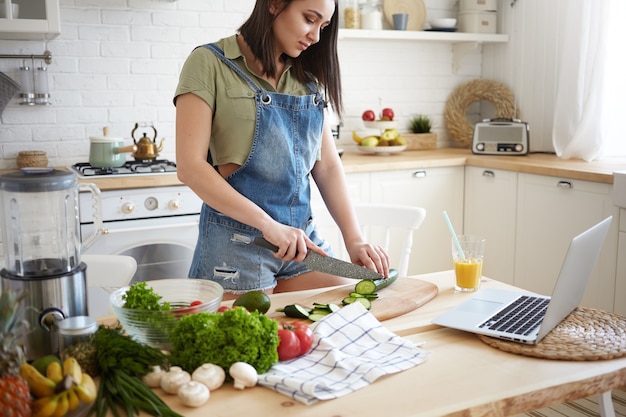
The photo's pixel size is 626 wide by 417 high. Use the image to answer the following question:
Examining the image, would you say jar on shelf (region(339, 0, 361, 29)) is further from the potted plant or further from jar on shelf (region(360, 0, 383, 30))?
the potted plant

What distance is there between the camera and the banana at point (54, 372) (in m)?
1.04

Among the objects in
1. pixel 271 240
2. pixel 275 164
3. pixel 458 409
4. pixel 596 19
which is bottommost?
pixel 458 409

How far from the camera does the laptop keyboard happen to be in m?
1.40

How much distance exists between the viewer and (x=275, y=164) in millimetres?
1941

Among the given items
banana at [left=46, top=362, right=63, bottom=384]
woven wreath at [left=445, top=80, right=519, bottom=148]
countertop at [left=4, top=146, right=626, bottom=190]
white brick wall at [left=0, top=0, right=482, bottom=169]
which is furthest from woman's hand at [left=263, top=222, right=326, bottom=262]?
woven wreath at [left=445, top=80, right=519, bottom=148]

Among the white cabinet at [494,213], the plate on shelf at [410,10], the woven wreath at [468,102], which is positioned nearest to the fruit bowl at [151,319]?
the white cabinet at [494,213]

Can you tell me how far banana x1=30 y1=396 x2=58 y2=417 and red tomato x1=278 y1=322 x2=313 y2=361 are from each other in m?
0.39

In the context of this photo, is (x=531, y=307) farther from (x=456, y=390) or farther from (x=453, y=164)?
(x=453, y=164)

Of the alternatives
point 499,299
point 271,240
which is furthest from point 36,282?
point 499,299

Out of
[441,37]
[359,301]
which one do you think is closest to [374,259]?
[359,301]

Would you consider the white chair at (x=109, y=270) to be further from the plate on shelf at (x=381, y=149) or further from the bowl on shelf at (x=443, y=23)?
the bowl on shelf at (x=443, y=23)

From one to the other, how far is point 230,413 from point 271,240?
24.6 inches

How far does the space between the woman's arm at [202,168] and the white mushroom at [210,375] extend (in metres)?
0.56

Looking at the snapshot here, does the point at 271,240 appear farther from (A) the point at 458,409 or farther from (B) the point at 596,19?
(B) the point at 596,19
